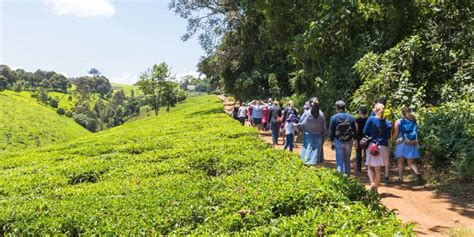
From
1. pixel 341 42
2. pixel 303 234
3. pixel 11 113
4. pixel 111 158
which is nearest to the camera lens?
pixel 303 234

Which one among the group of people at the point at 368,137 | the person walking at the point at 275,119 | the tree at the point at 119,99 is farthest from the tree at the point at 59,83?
the group of people at the point at 368,137

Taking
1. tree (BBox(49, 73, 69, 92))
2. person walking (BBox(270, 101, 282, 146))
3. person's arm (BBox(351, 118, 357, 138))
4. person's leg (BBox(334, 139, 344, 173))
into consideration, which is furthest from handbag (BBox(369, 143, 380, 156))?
tree (BBox(49, 73, 69, 92))

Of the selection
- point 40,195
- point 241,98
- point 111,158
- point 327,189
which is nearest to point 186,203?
point 327,189

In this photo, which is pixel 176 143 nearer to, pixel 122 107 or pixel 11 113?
pixel 11 113

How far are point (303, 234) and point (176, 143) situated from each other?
31.3 feet

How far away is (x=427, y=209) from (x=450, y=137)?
274 cm

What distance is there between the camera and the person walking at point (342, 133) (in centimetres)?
854

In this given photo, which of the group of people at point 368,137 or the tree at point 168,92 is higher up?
the tree at point 168,92

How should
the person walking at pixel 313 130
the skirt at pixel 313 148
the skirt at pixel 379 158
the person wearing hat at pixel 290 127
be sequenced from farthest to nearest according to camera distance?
the person wearing hat at pixel 290 127 → the skirt at pixel 313 148 → the person walking at pixel 313 130 → the skirt at pixel 379 158

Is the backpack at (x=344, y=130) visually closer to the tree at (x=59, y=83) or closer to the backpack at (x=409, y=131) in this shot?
the backpack at (x=409, y=131)

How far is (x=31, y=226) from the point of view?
5.62 m

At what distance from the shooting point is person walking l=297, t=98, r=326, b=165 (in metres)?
10.0

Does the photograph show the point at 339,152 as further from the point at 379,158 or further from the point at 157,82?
the point at 157,82

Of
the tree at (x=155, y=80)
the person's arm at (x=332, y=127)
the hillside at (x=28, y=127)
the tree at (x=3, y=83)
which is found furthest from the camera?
the tree at (x=3, y=83)
